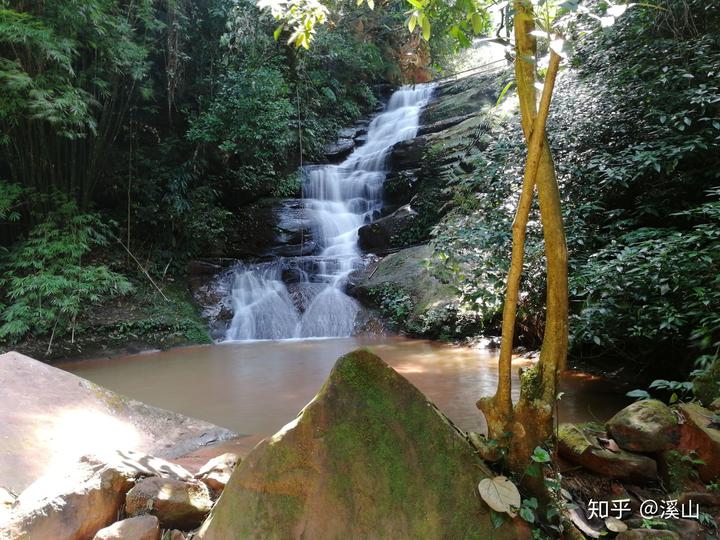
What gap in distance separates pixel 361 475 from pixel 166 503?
0.88 m

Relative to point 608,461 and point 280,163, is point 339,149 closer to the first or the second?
point 280,163

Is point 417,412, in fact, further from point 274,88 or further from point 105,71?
point 274,88

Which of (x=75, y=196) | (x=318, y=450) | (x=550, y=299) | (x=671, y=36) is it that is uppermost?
(x=671, y=36)

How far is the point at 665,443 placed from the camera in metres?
2.32

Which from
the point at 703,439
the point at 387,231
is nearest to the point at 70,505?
the point at 703,439

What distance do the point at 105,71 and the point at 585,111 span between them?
26.9 ft

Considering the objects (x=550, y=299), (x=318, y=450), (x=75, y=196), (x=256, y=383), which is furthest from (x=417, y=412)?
(x=75, y=196)

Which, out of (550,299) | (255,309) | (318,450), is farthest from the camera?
(255,309)

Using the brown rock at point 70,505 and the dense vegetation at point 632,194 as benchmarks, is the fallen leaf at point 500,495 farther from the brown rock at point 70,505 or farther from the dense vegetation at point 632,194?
the dense vegetation at point 632,194

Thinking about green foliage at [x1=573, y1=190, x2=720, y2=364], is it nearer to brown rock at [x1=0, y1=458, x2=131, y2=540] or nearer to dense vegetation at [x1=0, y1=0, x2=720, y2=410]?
dense vegetation at [x1=0, y1=0, x2=720, y2=410]

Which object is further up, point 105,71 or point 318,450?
point 105,71

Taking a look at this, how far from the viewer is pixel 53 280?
794 cm

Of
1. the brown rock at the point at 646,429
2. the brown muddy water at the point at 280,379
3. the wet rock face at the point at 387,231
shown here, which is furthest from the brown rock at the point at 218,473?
the wet rock face at the point at 387,231

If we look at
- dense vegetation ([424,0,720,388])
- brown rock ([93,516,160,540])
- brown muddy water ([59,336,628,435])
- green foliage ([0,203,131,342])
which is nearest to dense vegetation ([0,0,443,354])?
green foliage ([0,203,131,342])
